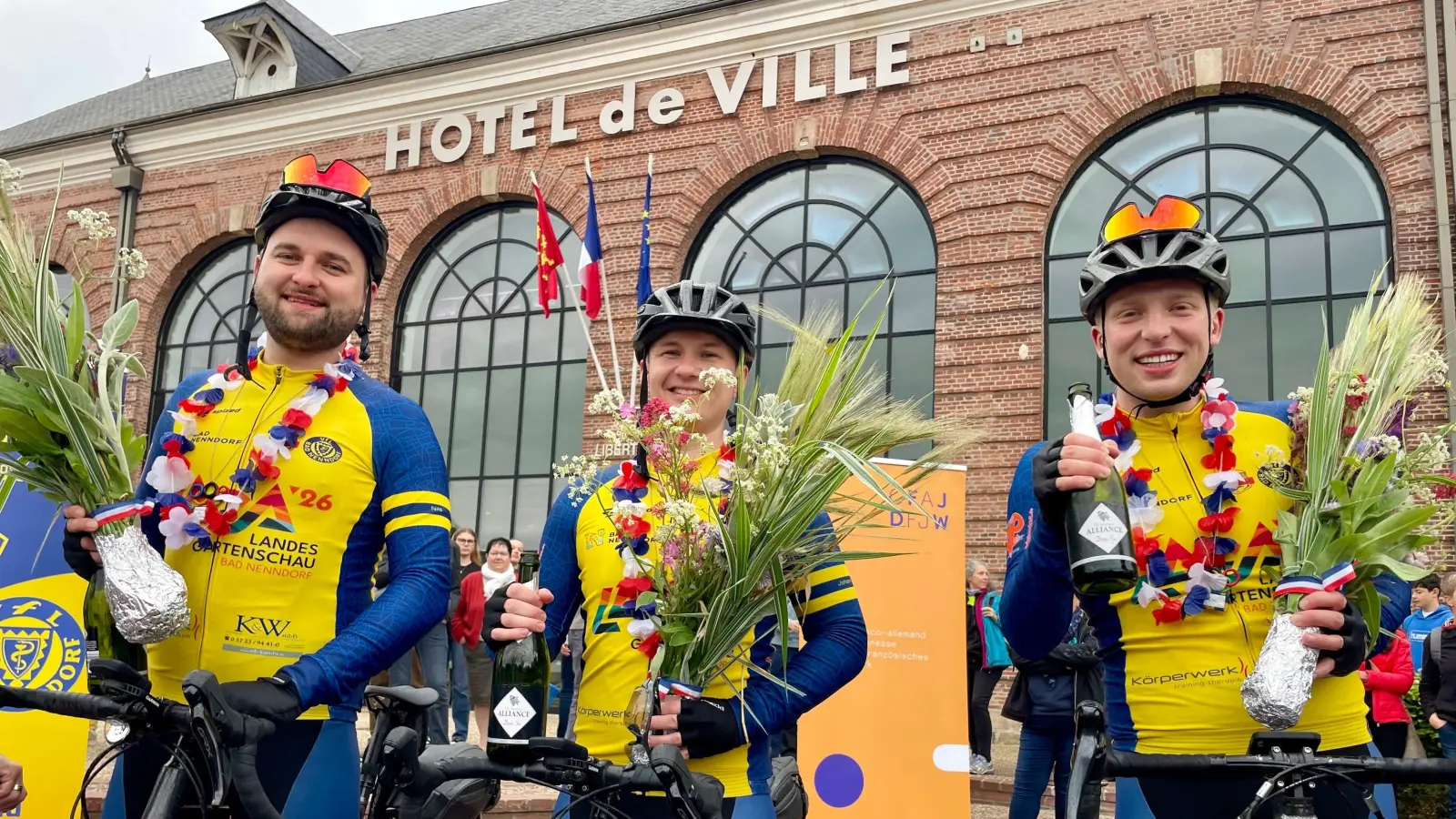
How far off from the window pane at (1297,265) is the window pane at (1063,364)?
2096 mm

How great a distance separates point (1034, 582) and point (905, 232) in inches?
505

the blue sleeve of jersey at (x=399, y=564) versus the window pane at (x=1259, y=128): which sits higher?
the window pane at (x=1259, y=128)

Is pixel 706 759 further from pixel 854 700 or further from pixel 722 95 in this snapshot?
pixel 722 95

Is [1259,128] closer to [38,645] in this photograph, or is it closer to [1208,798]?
[1208,798]

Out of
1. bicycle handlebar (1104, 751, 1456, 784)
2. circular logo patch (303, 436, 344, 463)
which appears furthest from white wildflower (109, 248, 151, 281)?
bicycle handlebar (1104, 751, 1456, 784)

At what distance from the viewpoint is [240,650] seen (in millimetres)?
2826

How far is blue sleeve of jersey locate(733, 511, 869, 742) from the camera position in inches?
114

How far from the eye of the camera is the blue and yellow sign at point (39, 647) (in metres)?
4.96

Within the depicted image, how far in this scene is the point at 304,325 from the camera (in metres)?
3.03

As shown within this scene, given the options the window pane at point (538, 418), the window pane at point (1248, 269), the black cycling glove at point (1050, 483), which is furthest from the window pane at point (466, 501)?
the black cycling glove at point (1050, 483)

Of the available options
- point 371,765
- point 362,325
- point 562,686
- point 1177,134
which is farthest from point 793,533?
point 1177,134

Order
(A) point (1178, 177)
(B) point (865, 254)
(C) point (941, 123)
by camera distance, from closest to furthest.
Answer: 1. (A) point (1178, 177)
2. (C) point (941, 123)
3. (B) point (865, 254)

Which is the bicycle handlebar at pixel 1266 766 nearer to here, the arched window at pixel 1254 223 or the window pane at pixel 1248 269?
the arched window at pixel 1254 223

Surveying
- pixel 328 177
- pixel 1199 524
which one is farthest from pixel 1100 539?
pixel 328 177
